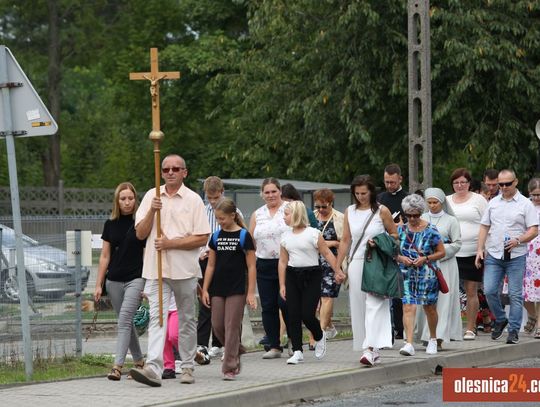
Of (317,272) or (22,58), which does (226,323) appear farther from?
(22,58)

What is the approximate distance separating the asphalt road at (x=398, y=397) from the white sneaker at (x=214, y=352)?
7.27ft

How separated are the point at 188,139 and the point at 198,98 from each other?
2773 millimetres

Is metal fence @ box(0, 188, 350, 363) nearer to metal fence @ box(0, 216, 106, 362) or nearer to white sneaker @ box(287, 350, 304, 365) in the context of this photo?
metal fence @ box(0, 216, 106, 362)

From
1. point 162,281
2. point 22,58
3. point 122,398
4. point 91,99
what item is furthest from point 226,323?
point 91,99

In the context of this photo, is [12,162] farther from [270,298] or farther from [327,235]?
[327,235]

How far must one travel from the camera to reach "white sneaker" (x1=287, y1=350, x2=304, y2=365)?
14.3 m

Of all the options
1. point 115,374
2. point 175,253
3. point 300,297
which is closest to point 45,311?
point 300,297

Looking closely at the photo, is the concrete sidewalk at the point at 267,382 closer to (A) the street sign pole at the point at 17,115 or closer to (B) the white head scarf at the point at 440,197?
(A) the street sign pole at the point at 17,115

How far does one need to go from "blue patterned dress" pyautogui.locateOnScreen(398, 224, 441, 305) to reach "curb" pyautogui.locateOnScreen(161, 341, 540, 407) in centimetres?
63

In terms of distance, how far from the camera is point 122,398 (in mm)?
11594

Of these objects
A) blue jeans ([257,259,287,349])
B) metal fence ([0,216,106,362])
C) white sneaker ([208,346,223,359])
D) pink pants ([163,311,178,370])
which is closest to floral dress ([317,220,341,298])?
blue jeans ([257,259,287,349])

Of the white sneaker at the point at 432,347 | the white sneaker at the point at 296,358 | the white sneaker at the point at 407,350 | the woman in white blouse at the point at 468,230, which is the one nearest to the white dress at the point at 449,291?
the white sneaker at the point at 432,347

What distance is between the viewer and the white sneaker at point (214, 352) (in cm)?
1515

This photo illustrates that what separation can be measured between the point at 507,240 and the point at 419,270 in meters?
1.91
